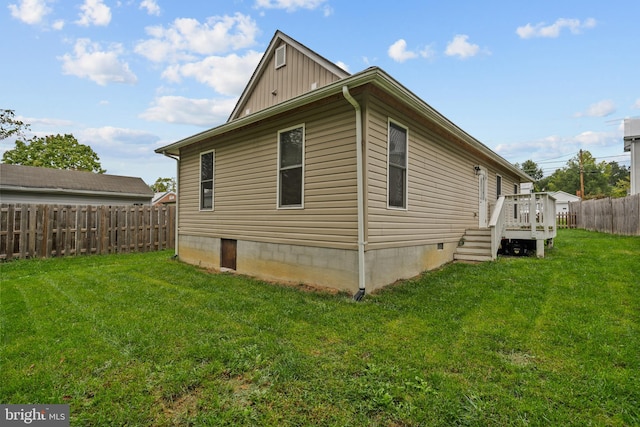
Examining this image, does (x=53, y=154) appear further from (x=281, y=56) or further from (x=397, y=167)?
(x=397, y=167)

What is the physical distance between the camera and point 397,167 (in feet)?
19.1

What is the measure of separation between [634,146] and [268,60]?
19843 millimetres

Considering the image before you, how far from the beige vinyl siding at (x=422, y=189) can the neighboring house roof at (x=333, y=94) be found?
350mm

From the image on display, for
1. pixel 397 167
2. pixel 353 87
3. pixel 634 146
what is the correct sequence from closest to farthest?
1. pixel 353 87
2. pixel 397 167
3. pixel 634 146

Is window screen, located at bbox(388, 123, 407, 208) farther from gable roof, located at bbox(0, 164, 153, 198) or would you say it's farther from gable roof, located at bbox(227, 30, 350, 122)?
gable roof, located at bbox(0, 164, 153, 198)

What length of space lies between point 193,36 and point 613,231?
59.3 ft

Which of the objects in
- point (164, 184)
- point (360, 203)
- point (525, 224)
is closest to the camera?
point (360, 203)

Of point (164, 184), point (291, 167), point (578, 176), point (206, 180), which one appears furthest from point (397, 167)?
point (578, 176)

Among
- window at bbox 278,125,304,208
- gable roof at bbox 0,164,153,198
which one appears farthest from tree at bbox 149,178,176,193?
window at bbox 278,125,304,208

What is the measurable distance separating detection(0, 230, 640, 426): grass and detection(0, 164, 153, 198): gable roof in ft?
39.8

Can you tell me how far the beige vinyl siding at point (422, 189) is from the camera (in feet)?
16.9

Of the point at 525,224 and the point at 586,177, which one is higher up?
the point at 586,177

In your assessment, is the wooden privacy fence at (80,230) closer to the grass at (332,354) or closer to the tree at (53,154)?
the grass at (332,354)

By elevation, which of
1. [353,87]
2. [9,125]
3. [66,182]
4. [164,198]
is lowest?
[164,198]
